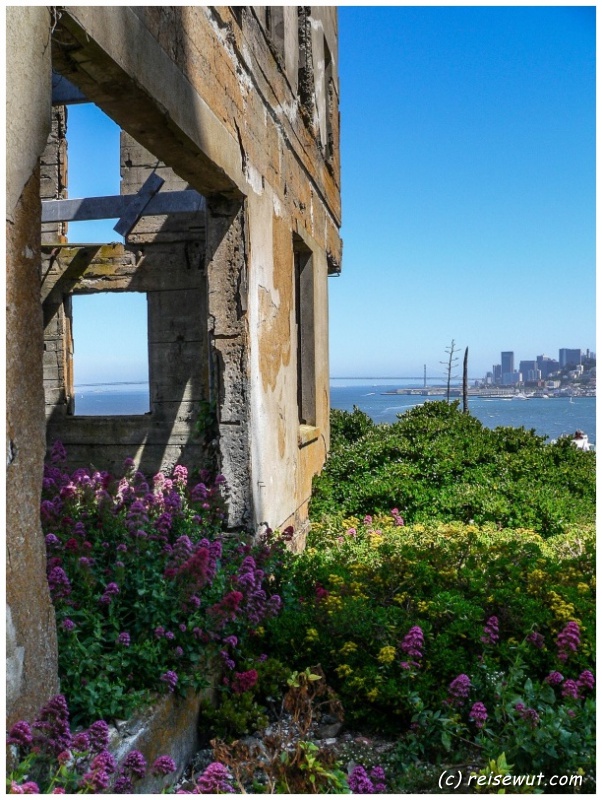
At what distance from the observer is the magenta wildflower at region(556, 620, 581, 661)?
338cm

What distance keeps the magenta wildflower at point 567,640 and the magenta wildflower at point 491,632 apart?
0.30m

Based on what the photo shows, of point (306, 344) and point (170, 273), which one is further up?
point (170, 273)

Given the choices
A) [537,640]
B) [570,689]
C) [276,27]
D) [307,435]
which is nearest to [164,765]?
[570,689]

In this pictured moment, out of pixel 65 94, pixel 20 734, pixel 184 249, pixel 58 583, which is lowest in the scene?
pixel 20 734

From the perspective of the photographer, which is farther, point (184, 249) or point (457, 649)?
point (184, 249)

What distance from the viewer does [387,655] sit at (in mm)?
3359

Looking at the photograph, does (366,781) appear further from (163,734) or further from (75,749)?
(75,749)

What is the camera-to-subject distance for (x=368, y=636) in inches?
141

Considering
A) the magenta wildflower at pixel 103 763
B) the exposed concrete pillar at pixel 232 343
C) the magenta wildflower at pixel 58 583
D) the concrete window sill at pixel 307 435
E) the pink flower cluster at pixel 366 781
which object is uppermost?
the exposed concrete pillar at pixel 232 343

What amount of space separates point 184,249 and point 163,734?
7.74m

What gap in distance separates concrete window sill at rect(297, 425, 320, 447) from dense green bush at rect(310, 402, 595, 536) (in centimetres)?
55

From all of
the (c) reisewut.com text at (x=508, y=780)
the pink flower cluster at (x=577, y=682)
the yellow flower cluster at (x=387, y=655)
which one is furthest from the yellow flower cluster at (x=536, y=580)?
the (c) reisewut.com text at (x=508, y=780)

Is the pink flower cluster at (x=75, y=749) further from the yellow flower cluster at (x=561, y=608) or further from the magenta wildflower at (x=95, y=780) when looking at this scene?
the yellow flower cluster at (x=561, y=608)

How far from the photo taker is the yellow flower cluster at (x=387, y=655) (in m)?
3.35
